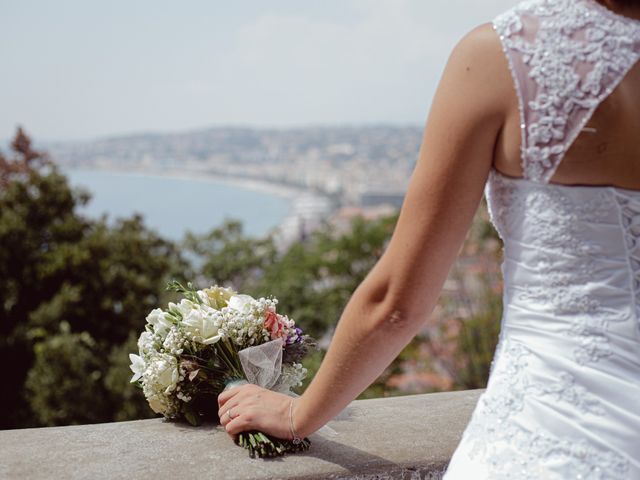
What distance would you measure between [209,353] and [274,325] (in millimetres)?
191

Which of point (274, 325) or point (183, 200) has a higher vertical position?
point (274, 325)

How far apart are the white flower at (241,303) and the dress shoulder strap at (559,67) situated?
1047 mm

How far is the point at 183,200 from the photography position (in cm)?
11044

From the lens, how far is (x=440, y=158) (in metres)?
1.13

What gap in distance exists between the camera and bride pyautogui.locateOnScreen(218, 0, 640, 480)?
1.09 metres

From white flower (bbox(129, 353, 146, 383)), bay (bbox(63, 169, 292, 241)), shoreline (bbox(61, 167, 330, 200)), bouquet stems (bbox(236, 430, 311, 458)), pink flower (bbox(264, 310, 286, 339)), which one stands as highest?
pink flower (bbox(264, 310, 286, 339))

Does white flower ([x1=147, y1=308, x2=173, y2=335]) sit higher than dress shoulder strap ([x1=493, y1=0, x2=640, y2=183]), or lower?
lower

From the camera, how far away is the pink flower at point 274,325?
6.55 feet

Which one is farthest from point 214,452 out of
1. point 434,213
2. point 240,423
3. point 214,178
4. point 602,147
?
point 214,178

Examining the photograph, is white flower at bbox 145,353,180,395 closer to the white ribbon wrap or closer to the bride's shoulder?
the white ribbon wrap

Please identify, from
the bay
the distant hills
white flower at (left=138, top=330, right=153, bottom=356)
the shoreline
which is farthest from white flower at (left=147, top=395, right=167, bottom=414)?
the shoreline

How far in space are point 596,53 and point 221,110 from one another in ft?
504

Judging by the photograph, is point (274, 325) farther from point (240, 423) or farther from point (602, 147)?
point (602, 147)

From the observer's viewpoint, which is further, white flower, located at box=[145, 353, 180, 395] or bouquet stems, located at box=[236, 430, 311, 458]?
white flower, located at box=[145, 353, 180, 395]
